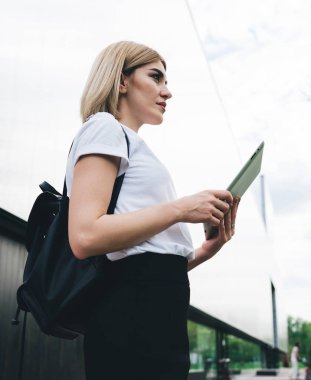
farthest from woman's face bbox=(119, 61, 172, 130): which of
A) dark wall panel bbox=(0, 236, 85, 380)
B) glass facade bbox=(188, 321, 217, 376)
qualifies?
glass facade bbox=(188, 321, 217, 376)

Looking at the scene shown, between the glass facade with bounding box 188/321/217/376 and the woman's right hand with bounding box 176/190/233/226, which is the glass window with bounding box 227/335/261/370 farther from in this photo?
the woman's right hand with bounding box 176/190/233/226

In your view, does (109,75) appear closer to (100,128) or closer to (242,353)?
(100,128)

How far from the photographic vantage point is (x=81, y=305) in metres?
1.40

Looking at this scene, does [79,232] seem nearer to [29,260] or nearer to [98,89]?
[29,260]

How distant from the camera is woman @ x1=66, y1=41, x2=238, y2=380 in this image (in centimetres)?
132

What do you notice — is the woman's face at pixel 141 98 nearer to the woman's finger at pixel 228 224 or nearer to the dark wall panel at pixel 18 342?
the woman's finger at pixel 228 224

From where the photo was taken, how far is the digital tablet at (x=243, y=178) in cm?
161

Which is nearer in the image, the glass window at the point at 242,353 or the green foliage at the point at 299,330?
the glass window at the point at 242,353

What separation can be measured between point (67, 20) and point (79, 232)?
10.6ft

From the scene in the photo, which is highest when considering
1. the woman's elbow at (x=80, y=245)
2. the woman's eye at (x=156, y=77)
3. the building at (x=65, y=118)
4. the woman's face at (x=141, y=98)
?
the building at (x=65, y=118)

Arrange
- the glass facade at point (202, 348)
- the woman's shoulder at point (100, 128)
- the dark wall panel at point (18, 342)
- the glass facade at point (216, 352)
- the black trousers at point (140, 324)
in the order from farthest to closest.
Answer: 1. the glass facade at point (216, 352)
2. the glass facade at point (202, 348)
3. the dark wall panel at point (18, 342)
4. the woman's shoulder at point (100, 128)
5. the black trousers at point (140, 324)

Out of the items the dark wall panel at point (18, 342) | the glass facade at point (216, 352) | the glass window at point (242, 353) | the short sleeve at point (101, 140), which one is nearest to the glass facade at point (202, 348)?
the glass facade at point (216, 352)

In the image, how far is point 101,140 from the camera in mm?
1402

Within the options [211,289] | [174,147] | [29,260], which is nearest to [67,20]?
[29,260]
